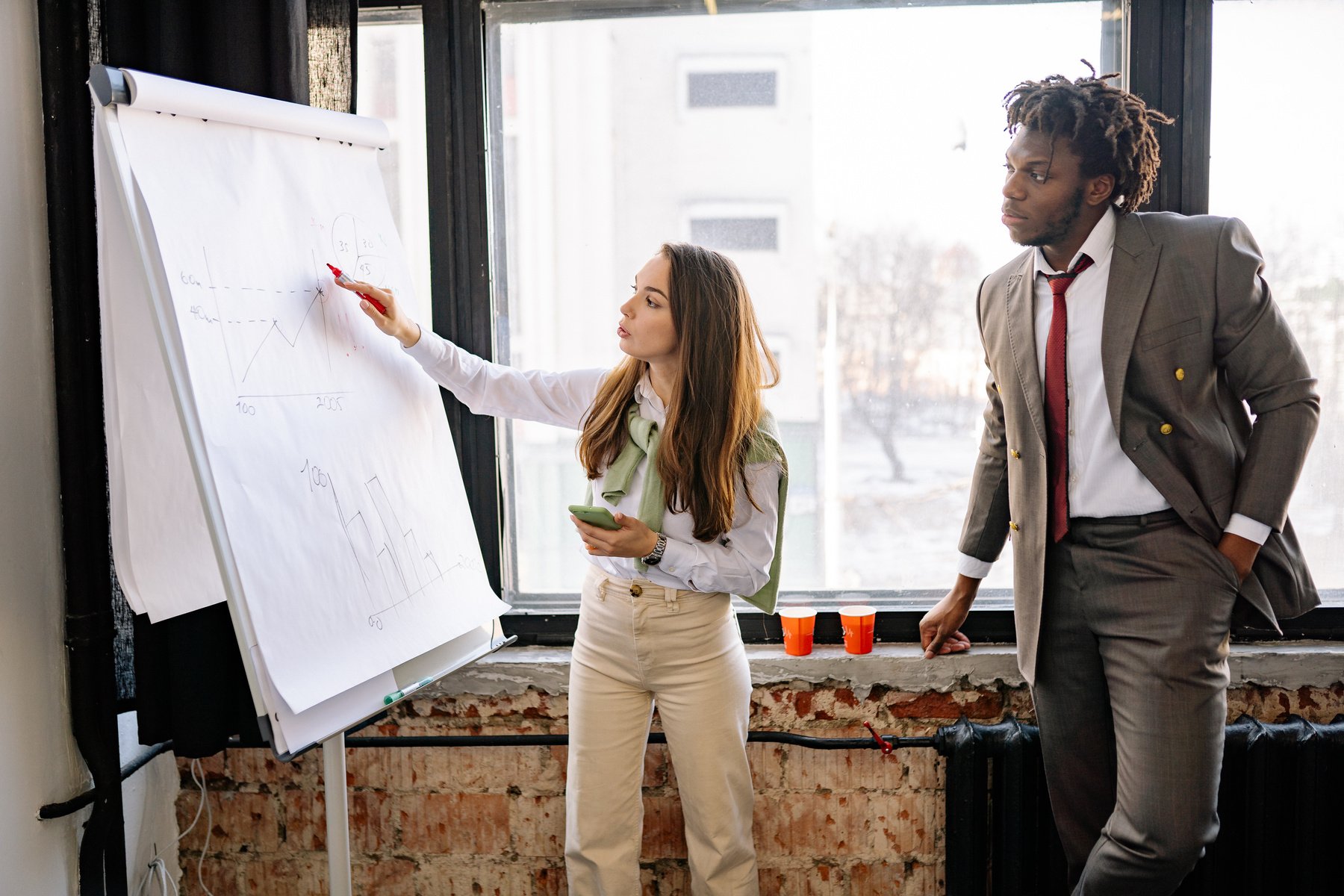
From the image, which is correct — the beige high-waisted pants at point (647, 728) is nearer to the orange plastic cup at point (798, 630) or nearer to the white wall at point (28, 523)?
the orange plastic cup at point (798, 630)

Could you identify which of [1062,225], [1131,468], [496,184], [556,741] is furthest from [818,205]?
[556,741]

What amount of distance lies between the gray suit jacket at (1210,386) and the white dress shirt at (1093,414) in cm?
3

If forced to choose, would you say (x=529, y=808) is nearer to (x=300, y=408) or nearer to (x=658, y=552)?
(x=658, y=552)

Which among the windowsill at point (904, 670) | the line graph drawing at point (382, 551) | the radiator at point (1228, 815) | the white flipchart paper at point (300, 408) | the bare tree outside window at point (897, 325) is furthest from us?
the bare tree outside window at point (897, 325)

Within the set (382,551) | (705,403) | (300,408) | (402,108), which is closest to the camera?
(300,408)

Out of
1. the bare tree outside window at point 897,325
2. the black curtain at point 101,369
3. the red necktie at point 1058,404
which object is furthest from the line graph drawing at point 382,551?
the red necktie at point 1058,404

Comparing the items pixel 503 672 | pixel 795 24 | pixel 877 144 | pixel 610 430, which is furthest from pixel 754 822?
pixel 795 24

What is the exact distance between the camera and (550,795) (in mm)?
2199

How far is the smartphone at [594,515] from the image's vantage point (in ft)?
5.28

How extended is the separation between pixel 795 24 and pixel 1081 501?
1.24 metres

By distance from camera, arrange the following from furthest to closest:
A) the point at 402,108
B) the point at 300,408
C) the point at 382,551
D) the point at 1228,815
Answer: the point at 402,108 < the point at 1228,815 < the point at 382,551 < the point at 300,408

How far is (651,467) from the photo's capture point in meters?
1.77

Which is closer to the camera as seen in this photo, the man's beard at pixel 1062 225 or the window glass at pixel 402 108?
the man's beard at pixel 1062 225

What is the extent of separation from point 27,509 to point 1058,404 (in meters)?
1.87
